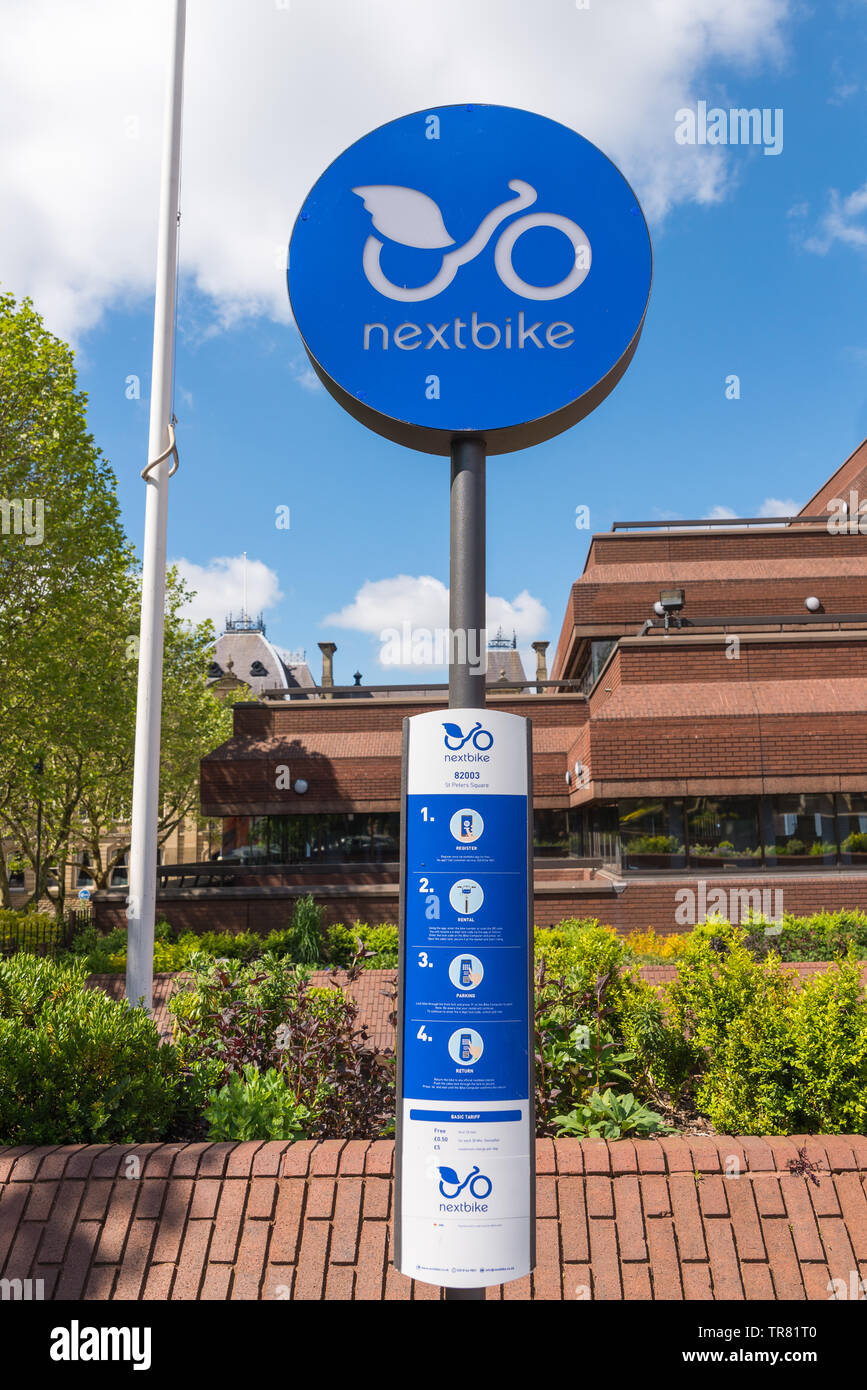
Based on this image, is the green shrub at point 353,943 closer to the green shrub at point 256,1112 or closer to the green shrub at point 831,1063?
the green shrub at point 256,1112

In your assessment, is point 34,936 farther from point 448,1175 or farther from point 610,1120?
point 448,1175

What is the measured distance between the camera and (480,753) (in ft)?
10.6

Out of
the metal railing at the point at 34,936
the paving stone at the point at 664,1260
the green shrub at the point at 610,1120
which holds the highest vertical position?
the green shrub at the point at 610,1120

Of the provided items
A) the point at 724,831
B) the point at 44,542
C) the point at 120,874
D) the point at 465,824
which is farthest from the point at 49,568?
the point at 120,874

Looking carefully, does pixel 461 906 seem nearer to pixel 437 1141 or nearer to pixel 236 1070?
pixel 437 1141

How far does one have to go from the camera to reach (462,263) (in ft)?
11.4

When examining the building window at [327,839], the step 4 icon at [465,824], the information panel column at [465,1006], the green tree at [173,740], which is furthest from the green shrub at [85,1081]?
the green tree at [173,740]

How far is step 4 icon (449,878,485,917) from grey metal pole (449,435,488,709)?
665 mm

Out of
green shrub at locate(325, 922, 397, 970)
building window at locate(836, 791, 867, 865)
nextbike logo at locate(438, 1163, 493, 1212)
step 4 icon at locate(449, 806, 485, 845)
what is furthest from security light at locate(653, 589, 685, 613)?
nextbike logo at locate(438, 1163, 493, 1212)

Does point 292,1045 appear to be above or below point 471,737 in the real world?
below

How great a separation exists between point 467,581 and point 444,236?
142 cm

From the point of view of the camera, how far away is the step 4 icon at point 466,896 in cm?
315

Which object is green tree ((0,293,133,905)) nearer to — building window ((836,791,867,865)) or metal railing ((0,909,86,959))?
metal railing ((0,909,86,959))

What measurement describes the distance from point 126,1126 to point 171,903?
15.6 m
